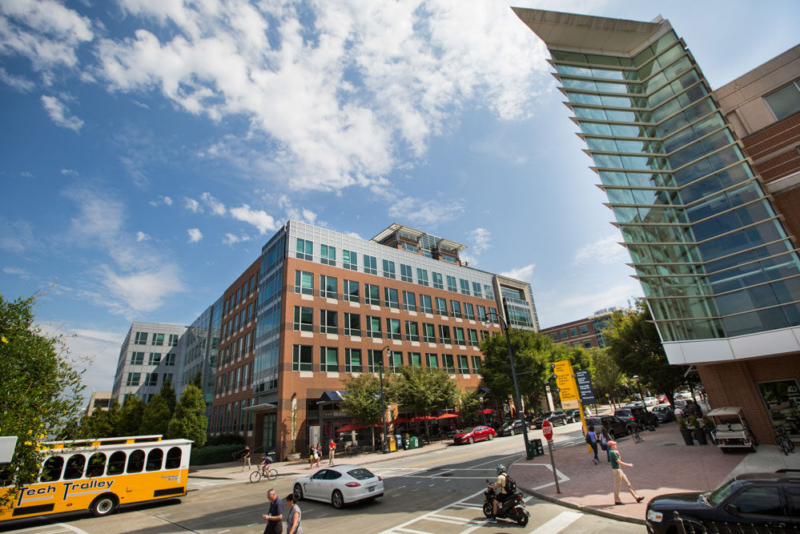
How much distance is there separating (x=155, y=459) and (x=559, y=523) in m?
16.3

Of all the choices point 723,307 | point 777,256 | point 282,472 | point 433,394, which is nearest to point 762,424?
point 723,307

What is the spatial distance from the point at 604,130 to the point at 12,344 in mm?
27541

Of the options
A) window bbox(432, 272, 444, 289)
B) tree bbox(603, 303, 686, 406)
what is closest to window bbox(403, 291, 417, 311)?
window bbox(432, 272, 444, 289)

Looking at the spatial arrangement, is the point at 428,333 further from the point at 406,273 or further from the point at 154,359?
the point at 154,359

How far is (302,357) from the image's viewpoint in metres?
36.4

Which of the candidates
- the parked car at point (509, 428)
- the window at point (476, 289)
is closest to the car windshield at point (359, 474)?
the parked car at point (509, 428)

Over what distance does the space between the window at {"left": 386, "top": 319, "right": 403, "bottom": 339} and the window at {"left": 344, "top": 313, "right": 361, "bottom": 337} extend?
160 inches

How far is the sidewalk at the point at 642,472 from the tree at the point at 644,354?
12.3m

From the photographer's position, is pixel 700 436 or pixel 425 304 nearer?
pixel 700 436

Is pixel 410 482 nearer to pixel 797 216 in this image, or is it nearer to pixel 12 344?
pixel 12 344

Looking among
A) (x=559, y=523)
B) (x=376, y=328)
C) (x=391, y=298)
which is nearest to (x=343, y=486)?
(x=559, y=523)

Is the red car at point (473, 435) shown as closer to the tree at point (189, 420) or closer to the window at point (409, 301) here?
the window at point (409, 301)

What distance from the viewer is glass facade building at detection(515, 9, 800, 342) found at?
57.5 feet

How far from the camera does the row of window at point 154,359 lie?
74.3m
